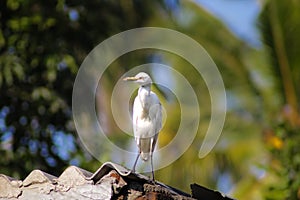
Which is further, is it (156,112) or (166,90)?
(166,90)

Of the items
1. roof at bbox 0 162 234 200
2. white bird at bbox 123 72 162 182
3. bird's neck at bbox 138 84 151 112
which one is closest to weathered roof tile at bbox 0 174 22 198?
roof at bbox 0 162 234 200

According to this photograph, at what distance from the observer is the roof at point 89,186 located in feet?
16.1

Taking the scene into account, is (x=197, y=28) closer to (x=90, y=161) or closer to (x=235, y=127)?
(x=235, y=127)

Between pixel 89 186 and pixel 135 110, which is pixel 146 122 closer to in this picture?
pixel 135 110

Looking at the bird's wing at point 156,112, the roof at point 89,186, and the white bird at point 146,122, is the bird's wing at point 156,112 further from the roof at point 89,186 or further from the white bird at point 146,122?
the roof at point 89,186

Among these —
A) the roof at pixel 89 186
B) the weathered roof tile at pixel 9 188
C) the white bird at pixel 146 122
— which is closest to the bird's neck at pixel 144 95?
the white bird at pixel 146 122

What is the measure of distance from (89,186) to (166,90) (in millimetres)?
6021

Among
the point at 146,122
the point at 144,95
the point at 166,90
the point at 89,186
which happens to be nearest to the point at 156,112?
the point at 146,122

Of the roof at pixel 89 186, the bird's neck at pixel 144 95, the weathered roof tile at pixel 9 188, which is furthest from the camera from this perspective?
the bird's neck at pixel 144 95

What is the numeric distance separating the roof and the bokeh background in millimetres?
3175

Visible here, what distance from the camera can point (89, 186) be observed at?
496 centimetres

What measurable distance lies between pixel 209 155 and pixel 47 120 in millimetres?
8098

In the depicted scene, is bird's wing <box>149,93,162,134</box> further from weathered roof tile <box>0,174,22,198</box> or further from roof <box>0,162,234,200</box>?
weathered roof tile <box>0,174,22,198</box>

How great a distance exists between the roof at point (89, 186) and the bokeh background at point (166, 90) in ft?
10.4
